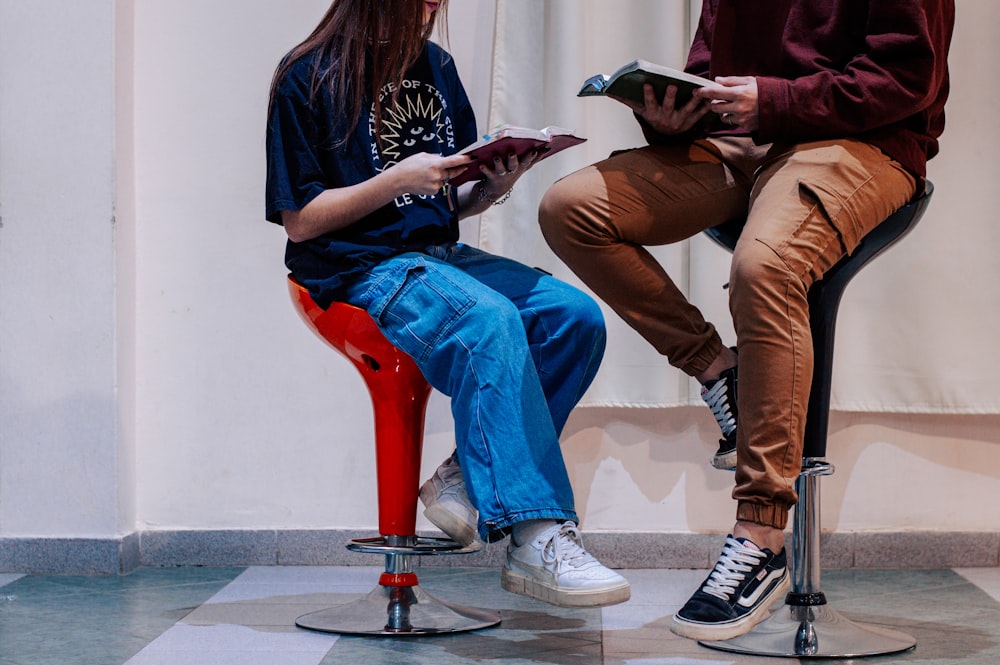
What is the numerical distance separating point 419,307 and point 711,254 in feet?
3.47

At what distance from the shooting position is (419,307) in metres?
2.00

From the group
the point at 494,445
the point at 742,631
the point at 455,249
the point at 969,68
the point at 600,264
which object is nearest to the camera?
the point at 742,631

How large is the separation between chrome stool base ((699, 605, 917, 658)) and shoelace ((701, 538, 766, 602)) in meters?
0.25

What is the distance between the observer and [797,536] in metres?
2.00

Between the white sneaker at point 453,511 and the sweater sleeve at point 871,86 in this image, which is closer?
the sweater sleeve at point 871,86

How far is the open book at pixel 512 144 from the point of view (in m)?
1.95

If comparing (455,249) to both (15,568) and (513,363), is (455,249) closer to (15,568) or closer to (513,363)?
(513,363)

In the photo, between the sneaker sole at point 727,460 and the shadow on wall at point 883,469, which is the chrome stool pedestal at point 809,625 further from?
the shadow on wall at point 883,469

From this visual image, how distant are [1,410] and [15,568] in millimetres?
400

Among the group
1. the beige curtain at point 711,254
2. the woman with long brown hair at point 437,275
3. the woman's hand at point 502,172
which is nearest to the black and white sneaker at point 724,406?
the woman with long brown hair at point 437,275

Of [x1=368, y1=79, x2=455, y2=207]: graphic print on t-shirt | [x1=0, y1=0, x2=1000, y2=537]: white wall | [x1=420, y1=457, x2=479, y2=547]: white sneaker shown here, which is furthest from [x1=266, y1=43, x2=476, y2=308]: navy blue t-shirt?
[x1=0, y1=0, x2=1000, y2=537]: white wall

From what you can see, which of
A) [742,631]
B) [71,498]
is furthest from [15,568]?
[742,631]

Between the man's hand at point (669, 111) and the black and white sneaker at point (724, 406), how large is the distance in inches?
17.6

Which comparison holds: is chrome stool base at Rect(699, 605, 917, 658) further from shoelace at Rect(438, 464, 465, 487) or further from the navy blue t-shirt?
the navy blue t-shirt
